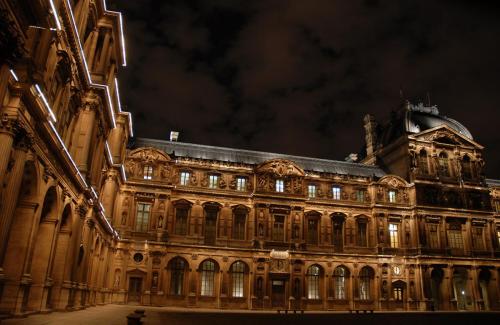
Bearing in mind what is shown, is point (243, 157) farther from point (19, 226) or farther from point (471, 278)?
point (19, 226)

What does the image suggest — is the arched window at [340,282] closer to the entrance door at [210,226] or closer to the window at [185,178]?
the entrance door at [210,226]

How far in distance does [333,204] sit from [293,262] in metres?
8.39

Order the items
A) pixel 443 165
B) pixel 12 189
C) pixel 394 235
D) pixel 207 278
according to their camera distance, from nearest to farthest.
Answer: pixel 12 189, pixel 207 278, pixel 394 235, pixel 443 165

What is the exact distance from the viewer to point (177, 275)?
4084 cm

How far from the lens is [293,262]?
1704 inches

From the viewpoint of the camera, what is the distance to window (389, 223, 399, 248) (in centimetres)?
4772

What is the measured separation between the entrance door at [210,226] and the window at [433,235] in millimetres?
25707

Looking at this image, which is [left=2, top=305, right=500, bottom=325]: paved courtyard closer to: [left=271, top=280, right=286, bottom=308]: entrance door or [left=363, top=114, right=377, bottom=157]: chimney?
[left=271, top=280, right=286, bottom=308]: entrance door

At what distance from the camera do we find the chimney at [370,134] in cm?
6113

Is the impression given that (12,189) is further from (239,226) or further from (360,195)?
(360,195)

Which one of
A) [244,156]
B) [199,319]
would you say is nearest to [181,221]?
[244,156]

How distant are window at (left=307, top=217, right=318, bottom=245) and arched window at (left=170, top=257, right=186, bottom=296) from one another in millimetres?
14095

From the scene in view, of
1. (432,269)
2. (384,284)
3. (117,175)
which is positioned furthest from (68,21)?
(432,269)

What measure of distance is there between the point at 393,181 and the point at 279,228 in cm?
1583
